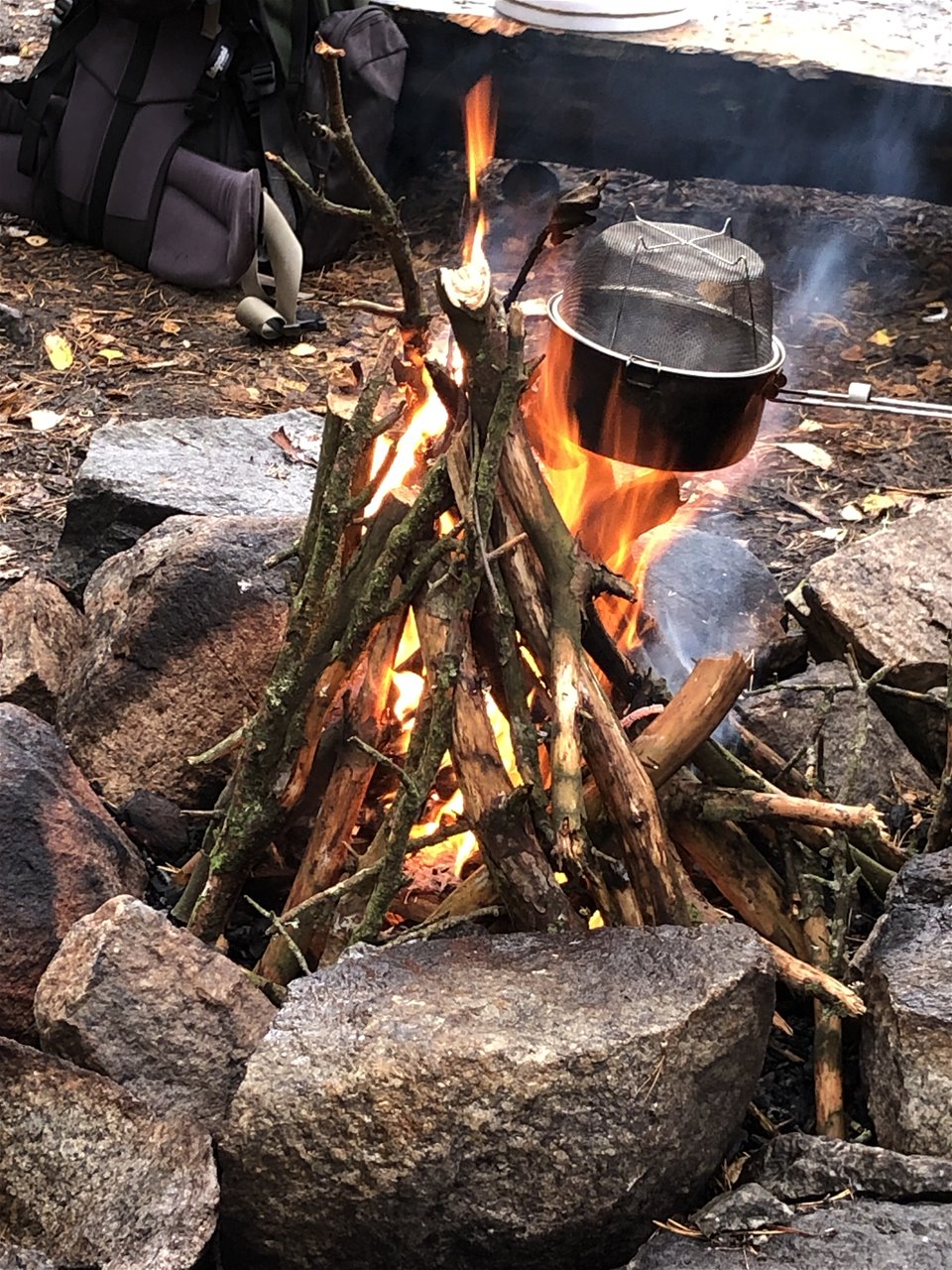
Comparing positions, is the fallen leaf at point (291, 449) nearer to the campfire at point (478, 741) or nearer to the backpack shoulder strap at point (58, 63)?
the campfire at point (478, 741)

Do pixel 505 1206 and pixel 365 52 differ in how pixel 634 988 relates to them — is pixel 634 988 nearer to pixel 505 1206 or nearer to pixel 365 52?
pixel 505 1206

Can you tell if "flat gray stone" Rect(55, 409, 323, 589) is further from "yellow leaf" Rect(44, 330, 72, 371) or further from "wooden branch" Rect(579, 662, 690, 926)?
"wooden branch" Rect(579, 662, 690, 926)

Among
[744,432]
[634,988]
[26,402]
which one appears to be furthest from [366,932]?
[26,402]

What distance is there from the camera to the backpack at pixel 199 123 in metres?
5.86

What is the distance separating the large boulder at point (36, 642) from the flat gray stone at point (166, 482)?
0.46m

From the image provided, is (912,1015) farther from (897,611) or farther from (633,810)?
(897,611)

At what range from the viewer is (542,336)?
5098mm

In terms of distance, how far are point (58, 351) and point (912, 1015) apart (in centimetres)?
440

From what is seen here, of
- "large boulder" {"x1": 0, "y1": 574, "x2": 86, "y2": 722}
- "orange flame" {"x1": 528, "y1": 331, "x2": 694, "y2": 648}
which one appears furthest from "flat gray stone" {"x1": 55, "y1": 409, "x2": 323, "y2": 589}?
"orange flame" {"x1": 528, "y1": 331, "x2": 694, "y2": 648}

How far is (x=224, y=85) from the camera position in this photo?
598 cm

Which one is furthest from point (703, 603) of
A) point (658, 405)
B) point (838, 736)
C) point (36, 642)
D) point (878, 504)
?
point (36, 642)

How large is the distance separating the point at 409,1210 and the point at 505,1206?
0.13 m

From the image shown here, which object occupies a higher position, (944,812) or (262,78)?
(262,78)

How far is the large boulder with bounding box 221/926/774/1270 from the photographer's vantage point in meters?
1.97
